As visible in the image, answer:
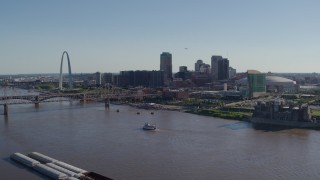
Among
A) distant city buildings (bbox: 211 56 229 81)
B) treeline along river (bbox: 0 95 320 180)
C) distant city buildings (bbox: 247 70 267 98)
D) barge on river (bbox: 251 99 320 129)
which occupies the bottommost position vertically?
treeline along river (bbox: 0 95 320 180)

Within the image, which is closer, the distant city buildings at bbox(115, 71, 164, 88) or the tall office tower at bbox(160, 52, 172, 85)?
the distant city buildings at bbox(115, 71, 164, 88)

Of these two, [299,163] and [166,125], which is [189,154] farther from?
[166,125]

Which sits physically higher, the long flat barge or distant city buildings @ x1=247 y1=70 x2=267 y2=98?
distant city buildings @ x1=247 y1=70 x2=267 y2=98

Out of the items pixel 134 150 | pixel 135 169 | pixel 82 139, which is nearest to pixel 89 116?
pixel 82 139

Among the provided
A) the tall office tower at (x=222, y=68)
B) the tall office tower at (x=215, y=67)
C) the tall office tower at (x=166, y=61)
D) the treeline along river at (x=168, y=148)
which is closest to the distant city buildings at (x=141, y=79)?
the tall office tower at (x=166, y=61)

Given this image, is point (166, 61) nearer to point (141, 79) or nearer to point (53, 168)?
point (141, 79)

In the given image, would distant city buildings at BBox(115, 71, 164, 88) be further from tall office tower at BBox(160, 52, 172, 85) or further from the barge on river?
the barge on river

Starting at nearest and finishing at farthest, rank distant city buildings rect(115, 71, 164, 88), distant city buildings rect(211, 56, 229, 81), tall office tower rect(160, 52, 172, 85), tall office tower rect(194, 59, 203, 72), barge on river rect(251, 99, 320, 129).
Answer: barge on river rect(251, 99, 320, 129) → distant city buildings rect(115, 71, 164, 88) → distant city buildings rect(211, 56, 229, 81) → tall office tower rect(160, 52, 172, 85) → tall office tower rect(194, 59, 203, 72)

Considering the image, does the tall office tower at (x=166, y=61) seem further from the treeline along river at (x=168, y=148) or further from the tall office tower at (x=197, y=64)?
the treeline along river at (x=168, y=148)

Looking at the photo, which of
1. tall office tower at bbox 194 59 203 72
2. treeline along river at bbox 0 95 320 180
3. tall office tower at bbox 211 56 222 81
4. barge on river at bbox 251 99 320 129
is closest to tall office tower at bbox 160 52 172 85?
tall office tower at bbox 211 56 222 81

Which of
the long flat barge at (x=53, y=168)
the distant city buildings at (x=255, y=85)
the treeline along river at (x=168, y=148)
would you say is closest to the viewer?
the long flat barge at (x=53, y=168)
